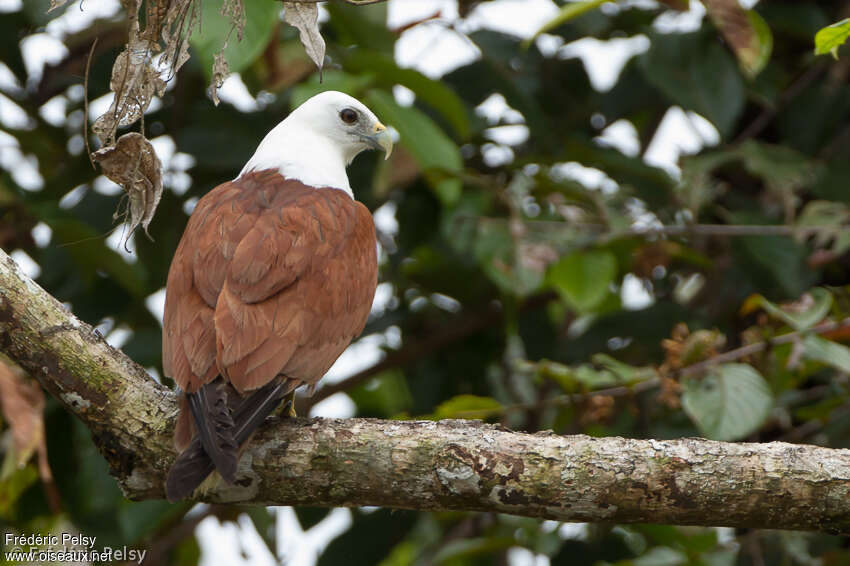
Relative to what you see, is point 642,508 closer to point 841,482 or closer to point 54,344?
point 841,482

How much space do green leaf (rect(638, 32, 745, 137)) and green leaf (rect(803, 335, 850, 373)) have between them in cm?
96

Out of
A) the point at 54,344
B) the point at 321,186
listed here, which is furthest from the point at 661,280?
the point at 54,344

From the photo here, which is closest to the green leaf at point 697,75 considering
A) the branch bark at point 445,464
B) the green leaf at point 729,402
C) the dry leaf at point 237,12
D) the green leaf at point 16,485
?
the green leaf at point 729,402

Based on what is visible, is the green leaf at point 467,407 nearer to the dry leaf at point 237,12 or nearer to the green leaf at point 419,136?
the green leaf at point 419,136

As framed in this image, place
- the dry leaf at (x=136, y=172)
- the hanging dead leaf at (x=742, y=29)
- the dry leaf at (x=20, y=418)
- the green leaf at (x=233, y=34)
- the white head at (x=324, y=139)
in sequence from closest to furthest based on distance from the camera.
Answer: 1. the dry leaf at (x=136, y=172)
2. the green leaf at (x=233, y=34)
3. the dry leaf at (x=20, y=418)
4. the hanging dead leaf at (x=742, y=29)
5. the white head at (x=324, y=139)

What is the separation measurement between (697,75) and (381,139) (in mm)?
1197

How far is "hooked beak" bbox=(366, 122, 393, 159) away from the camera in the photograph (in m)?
3.43

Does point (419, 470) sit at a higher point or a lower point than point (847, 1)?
higher

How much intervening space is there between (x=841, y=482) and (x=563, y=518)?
588mm

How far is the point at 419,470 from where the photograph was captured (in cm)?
216

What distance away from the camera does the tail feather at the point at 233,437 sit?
78.2 inches

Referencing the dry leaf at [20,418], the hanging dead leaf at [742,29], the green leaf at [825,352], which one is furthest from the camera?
the hanging dead leaf at [742,29]

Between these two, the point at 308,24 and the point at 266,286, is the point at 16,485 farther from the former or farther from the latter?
the point at 308,24

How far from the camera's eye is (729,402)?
9.48 ft
